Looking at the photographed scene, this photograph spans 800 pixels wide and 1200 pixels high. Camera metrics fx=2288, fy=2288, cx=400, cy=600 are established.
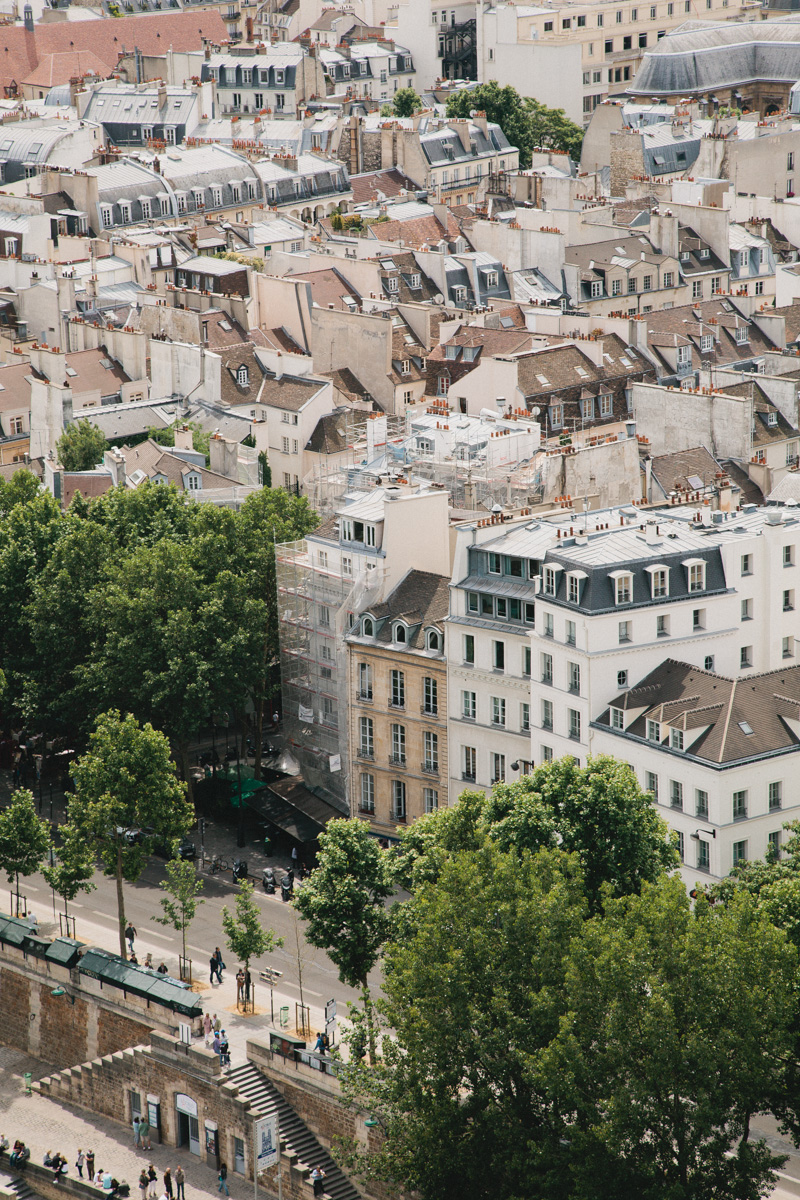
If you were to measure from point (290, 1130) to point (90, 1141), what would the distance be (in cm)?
874

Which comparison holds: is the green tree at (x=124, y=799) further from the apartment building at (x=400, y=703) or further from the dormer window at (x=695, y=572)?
the dormer window at (x=695, y=572)

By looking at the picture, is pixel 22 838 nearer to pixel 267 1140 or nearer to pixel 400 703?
pixel 400 703

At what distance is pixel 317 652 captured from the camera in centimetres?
9819

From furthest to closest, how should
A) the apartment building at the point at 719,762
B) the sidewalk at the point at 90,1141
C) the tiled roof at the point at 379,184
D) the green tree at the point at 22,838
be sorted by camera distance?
the tiled roof at the point at 379,184, the green tree at the point at 22,838, the apartment building at the point at 719,762, the sidewalk at the point at 90,1141

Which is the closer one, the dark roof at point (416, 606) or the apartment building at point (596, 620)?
the apartment building at point (596, 620)

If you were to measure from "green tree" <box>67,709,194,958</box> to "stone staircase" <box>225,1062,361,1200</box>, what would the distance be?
982 centimetres

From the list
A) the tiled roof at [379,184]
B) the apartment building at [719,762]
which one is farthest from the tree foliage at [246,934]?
the tiled roof at [379,184]

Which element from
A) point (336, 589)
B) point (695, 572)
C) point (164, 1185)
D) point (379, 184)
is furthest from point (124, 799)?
point (379, 184)

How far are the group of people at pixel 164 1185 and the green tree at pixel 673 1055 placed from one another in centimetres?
1682

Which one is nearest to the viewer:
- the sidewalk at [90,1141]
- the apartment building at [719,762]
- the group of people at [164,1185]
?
the group of people at [164,1185]

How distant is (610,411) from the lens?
4843 inches

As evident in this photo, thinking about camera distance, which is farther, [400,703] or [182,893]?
[400,703]

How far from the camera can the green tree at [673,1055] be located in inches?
2549

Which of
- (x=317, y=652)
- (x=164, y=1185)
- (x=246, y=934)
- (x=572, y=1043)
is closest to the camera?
(x=572, y=1043)
